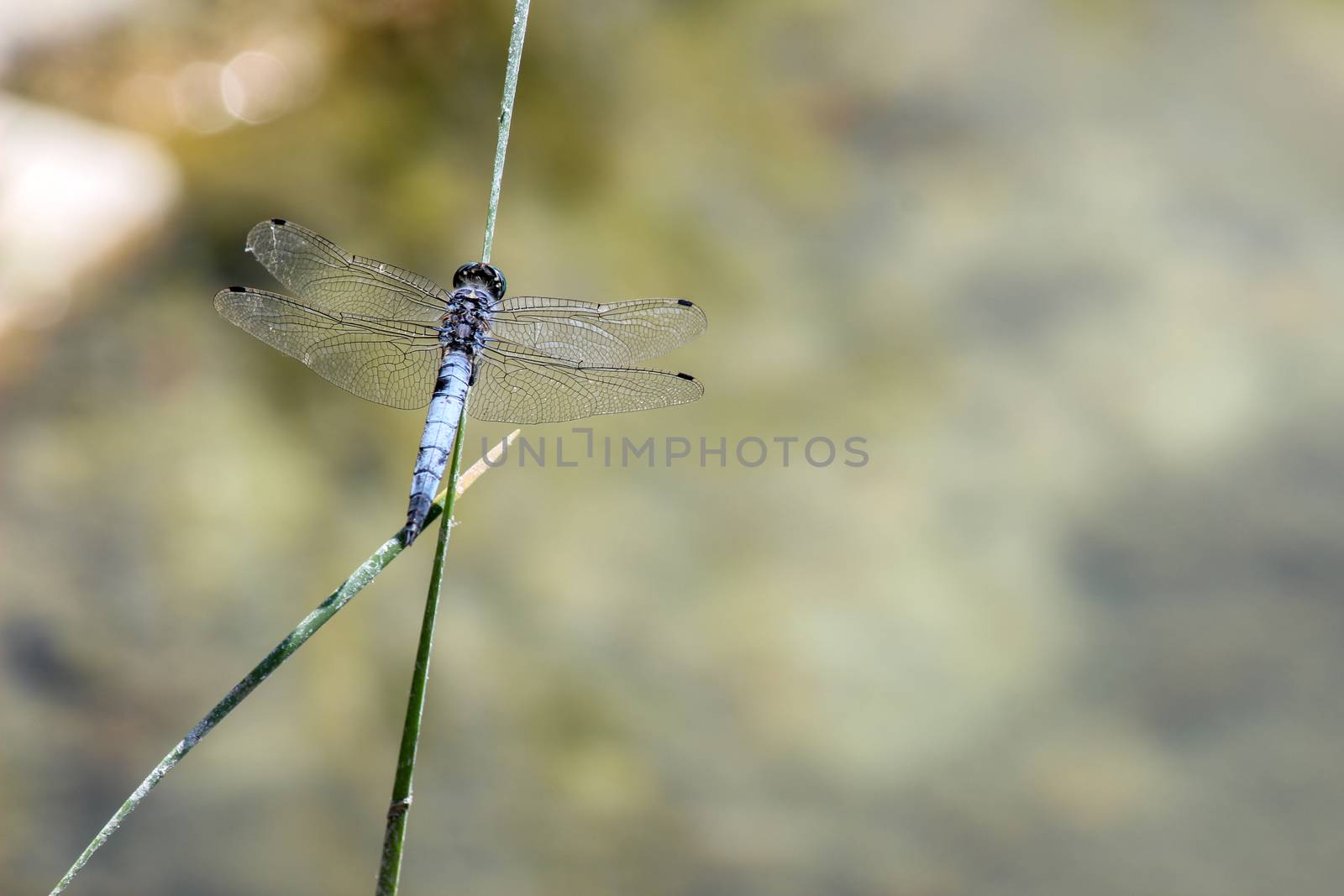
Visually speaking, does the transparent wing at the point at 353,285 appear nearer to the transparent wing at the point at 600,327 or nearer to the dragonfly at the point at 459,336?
the dragonfly at the point at 459,336

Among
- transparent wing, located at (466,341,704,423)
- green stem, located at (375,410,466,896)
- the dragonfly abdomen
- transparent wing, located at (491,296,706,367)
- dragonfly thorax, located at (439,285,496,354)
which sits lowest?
green stem, located at (375,410,466,896)

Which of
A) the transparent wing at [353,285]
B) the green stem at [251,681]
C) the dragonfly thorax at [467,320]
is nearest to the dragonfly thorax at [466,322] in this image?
the dragonfly thorax at [467,320]

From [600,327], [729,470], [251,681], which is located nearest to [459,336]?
[600,327]

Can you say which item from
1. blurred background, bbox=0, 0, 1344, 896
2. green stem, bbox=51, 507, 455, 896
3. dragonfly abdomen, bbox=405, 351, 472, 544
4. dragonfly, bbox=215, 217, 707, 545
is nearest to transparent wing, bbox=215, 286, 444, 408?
dragonfly, bbox=215, 217, 707, 545

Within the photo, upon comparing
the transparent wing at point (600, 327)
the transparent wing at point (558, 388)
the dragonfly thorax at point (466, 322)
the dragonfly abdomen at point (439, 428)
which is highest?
the transparent wing at point (600, 327)

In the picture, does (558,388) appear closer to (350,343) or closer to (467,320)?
(467,320)

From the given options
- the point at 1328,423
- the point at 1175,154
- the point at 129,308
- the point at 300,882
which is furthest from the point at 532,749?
the point at 1175,154

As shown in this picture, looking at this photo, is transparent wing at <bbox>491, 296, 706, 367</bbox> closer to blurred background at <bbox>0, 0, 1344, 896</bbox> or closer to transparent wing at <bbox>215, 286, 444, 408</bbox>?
transparent wing at <bbox>215, 286, 444, 408</bbox>

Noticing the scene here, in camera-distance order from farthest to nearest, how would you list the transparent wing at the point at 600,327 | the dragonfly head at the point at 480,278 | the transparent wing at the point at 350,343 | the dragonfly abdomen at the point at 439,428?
the transparent wing at the point at 600,327 < the transparent wing at the point at 350,343 < the dragonfly head at the point at 480,278 < the dragonfly abdomen at the point at 439,428
